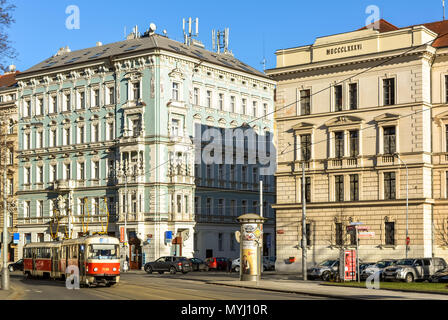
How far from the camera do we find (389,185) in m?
60.4

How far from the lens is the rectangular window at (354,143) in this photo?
62.2 meters

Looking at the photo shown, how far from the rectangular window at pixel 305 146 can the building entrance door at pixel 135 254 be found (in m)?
21.3

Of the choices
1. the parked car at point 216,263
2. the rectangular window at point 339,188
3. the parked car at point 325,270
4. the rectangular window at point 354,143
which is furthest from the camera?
the parked car at point 216,263

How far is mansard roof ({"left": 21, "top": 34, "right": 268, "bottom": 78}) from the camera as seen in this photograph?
8212cm

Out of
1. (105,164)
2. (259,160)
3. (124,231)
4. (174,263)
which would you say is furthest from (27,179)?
(174,263)

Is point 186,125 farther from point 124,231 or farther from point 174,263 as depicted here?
point 174,263

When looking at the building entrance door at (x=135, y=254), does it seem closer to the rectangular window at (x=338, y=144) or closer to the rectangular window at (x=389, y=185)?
the rectangular window at (x=338, y=144)

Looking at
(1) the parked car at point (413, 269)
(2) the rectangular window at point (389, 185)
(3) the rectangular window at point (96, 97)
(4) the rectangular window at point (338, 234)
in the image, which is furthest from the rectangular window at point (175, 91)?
(1) the parked car at point (413, 269)

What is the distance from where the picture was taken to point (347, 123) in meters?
62.6

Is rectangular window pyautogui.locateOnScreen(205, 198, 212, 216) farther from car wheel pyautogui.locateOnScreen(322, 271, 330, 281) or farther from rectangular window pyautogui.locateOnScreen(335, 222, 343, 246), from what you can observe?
car wheel pyautogui.locateOnScreen(322, 271, 330, 281)

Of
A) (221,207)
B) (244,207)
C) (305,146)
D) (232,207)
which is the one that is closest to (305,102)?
(305,146)

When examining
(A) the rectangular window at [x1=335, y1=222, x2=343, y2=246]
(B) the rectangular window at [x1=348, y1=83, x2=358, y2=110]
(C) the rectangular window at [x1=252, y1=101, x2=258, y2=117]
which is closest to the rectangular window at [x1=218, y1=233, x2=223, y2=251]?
(C) the rectangular window at [x1=252, y1=101, x2=258, y2=117]

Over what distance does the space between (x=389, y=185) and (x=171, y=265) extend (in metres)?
18.9

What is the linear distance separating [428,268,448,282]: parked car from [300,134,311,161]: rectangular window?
17.9 metres
